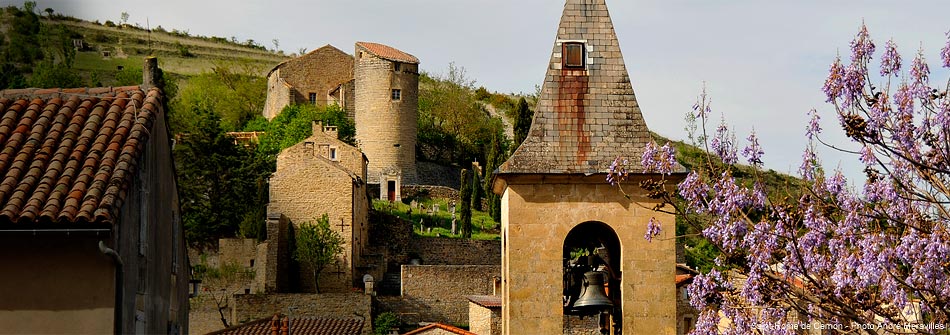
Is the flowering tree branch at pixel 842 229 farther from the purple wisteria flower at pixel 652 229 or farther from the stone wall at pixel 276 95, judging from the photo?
the stone wall at pixel 276 95

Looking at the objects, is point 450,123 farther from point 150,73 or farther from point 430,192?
point 150,73

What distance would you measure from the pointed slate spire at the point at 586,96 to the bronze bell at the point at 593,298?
1.55m

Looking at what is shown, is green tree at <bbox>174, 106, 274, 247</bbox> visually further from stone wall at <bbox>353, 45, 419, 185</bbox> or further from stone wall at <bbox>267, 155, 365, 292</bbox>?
stone wall at <bbox>353, 45, 419, 185</bbox>

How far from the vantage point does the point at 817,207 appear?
61.7ft

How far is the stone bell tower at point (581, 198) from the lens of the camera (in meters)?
20.8

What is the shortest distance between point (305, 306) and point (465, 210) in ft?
54.5

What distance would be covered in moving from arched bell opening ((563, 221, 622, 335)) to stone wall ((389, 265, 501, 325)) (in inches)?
1841

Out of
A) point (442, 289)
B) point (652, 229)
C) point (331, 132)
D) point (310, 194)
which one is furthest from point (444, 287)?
point (652, 229)

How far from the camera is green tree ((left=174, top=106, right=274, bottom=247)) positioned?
249ft

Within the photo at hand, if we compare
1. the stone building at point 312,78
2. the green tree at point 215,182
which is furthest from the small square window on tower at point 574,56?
the stone building at point 312,78

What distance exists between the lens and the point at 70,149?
1834 cm

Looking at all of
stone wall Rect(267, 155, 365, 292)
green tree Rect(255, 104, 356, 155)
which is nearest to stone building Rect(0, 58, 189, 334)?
stone wall Rect(267, 155, 365, 292)

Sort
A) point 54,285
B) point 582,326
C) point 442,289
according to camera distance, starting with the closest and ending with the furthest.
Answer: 1. point 54,285
2. point 582,326
3. point 442,289

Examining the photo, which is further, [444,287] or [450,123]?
[450,123]
